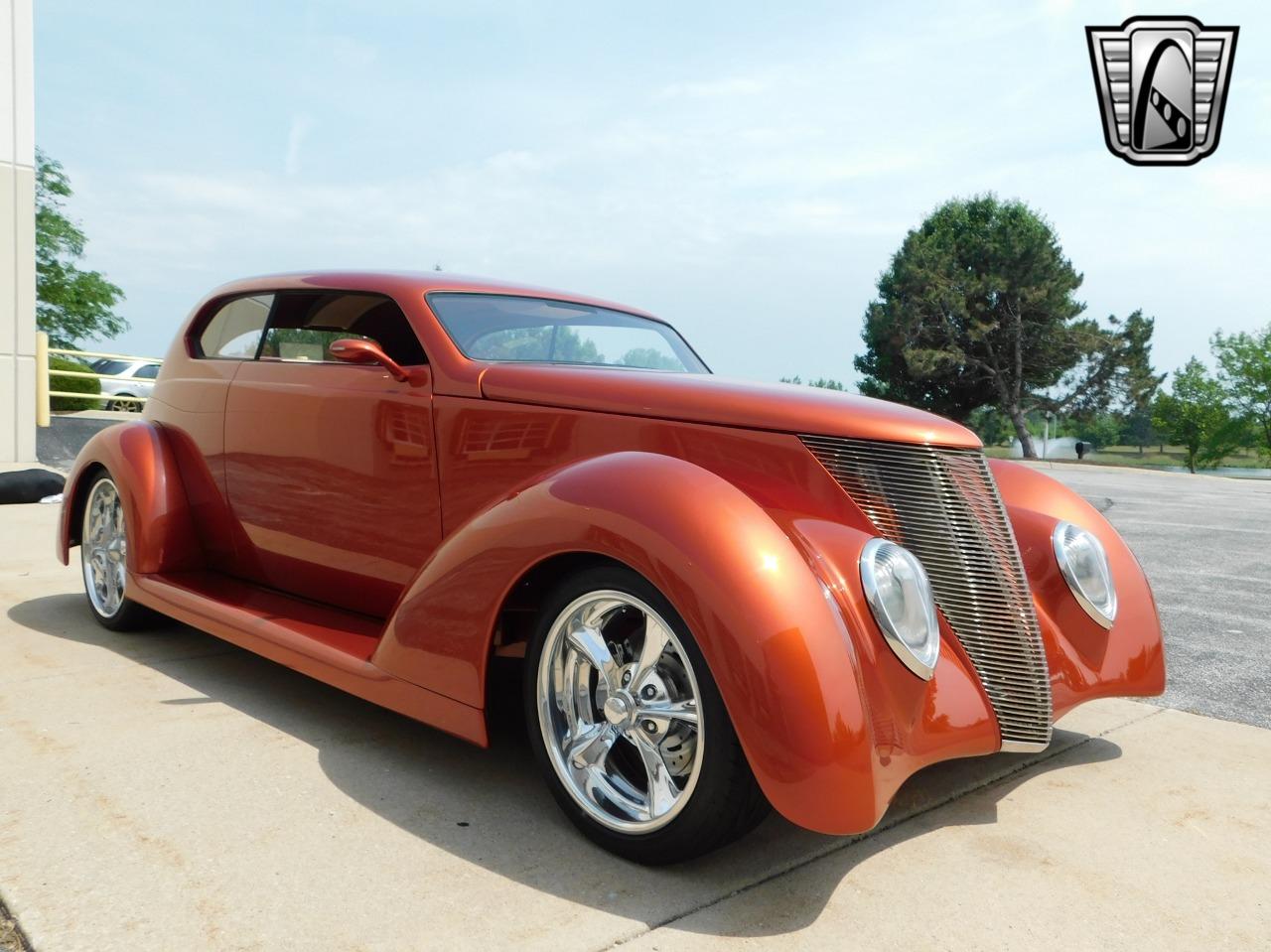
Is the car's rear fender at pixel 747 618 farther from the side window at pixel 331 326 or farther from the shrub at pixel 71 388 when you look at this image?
the shrub at pixel 71 388

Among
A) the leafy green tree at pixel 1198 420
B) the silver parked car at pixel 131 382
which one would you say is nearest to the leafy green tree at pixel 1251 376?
the leafy green tree at pixel 1198 420

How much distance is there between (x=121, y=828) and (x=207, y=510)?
202 cm

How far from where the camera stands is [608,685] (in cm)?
258

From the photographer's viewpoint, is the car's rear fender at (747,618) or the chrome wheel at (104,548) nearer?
the car's rear fender at (747,618)

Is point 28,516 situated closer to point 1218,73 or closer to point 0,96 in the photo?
point 0,96

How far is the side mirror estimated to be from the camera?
333 cm

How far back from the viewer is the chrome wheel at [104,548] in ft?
14.9

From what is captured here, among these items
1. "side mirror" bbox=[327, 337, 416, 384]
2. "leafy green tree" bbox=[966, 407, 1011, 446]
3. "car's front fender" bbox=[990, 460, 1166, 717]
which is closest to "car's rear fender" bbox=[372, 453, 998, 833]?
"car's front fender" bbox=[990, 460, 1166, 717]

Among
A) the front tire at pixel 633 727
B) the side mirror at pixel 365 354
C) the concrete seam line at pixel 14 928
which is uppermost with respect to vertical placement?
the side mirror at pixel 365 354

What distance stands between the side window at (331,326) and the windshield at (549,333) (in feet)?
0.62

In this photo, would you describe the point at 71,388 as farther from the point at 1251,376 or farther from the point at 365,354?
the point at 1251,376

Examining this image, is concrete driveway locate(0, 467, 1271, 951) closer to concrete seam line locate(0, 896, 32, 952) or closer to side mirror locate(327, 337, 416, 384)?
concrete seam line locate(0, 896, 32, 952)

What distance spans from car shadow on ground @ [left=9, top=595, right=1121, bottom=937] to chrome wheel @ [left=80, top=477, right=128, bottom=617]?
0.54 m

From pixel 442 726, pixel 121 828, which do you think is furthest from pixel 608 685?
pixel 121 828
